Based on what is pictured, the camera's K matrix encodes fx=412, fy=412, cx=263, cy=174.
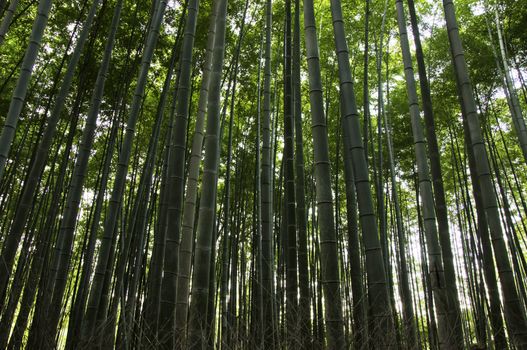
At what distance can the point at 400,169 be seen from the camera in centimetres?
796

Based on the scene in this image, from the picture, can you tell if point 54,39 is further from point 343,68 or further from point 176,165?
point 343,68

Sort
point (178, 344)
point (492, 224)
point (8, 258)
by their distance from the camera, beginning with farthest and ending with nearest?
point (8, 258) → point (492, 224) → point (178, 344)

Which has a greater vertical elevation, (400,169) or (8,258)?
(400,169)

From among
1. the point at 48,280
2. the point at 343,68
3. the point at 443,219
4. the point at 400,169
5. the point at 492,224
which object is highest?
the point at 400,169

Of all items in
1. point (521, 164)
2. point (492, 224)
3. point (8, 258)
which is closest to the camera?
point (492, 224)

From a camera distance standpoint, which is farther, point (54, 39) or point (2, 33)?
point (54, 39)

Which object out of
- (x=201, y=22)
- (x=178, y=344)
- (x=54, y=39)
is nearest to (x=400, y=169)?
(x=201, y=22)

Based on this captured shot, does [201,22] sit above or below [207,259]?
above

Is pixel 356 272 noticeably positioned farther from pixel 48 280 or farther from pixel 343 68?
pixel 48 280

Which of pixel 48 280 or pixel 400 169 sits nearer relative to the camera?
pixel 48 280

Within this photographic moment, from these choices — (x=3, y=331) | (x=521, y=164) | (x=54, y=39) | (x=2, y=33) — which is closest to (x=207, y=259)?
(x=3, y=331)

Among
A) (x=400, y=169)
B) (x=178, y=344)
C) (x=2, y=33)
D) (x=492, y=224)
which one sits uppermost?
(x=400, y=169)

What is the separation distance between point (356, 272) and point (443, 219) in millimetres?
991

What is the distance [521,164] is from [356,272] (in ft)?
22.3
